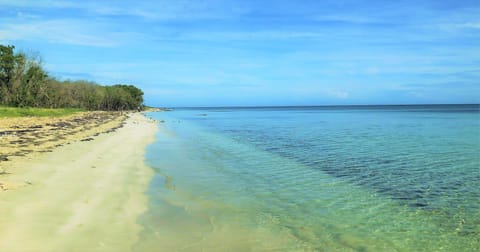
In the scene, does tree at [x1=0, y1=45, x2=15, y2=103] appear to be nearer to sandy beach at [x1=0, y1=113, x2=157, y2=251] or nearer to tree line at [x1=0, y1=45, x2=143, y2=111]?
tree line at [x1=0, y1=45, x2=143, y2=111]

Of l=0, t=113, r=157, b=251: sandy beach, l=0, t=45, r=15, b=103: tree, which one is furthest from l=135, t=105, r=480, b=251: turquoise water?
l=0, t=45, r=15, b=103: tree

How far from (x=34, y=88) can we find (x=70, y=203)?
256 feet

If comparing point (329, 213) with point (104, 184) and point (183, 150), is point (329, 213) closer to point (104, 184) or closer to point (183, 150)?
point (104, 184)

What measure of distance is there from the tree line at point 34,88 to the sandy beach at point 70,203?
2593 inches

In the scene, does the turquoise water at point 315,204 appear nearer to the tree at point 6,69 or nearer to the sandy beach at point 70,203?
the sandy beach at point 70,203

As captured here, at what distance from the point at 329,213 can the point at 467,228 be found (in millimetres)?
2967

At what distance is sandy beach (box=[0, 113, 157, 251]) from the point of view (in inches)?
269

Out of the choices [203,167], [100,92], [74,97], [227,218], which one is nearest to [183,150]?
[203,167]

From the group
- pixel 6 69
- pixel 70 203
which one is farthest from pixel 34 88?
pixel 70 203

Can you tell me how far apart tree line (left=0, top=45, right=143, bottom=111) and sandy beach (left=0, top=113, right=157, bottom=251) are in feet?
216

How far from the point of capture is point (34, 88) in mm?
77000

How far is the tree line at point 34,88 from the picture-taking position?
7200 centimetres

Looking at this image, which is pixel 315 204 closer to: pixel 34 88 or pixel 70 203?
pixel 70 203

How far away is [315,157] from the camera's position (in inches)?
776
